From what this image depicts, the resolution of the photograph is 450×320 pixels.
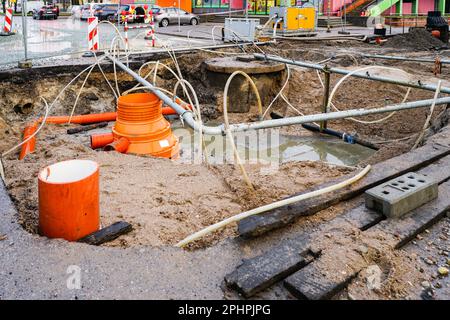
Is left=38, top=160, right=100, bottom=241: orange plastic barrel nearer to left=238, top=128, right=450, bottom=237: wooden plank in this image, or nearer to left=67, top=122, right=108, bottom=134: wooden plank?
left=238, top=128, right=450, bottom=237: wooden plank

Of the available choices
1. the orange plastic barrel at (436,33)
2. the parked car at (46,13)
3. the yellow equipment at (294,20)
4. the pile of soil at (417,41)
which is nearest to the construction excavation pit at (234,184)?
the pile of soil at (417,41)

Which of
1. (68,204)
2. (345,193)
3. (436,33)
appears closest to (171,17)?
(436,33)

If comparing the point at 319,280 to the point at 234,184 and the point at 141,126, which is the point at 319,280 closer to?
the point at 234,184

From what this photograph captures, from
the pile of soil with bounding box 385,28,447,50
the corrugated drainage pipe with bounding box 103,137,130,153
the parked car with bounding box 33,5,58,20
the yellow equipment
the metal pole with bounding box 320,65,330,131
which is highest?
the parked car with bounding box 33,5,58,20

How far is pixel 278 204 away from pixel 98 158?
3055 millimetres

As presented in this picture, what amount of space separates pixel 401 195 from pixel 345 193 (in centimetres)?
44

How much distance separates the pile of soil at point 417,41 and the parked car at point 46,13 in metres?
29.1

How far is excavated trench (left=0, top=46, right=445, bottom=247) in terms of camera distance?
11.2 ft

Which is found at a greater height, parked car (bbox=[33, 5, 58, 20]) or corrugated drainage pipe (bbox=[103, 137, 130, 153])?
parked car (bbox=[33, 5, 58, 20])

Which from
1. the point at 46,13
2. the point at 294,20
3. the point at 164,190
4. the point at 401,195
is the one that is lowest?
the point at 164,190

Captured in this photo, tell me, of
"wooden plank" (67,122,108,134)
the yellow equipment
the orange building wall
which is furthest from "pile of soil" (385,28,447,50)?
the orange building wall

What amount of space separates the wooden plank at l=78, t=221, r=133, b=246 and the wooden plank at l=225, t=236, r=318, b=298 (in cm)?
102

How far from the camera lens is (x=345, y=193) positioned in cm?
313

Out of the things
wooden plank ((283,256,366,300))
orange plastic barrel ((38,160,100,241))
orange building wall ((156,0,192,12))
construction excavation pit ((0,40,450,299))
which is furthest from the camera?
orange building wall ((156,0,192,12))
